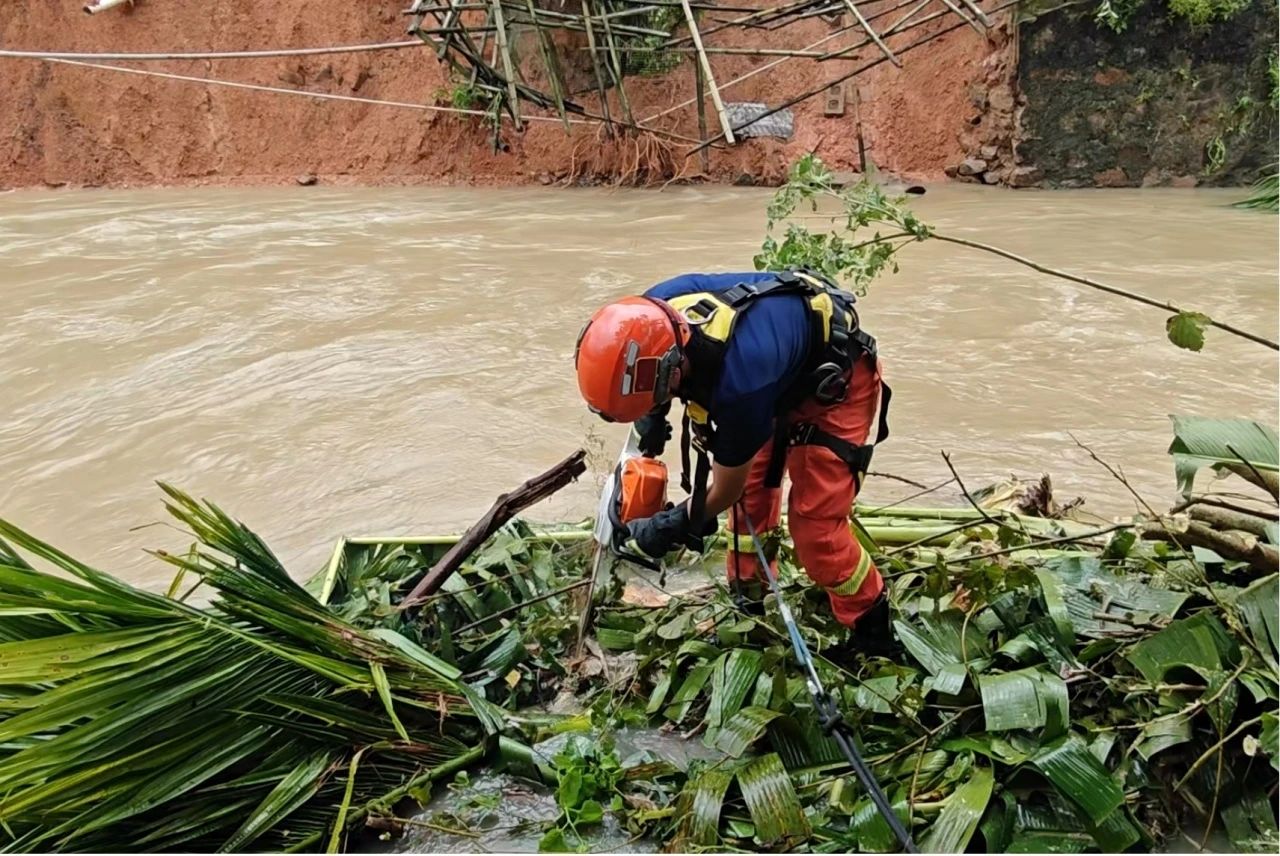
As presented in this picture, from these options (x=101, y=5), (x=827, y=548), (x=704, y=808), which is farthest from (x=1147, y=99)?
(x=101, y=5)

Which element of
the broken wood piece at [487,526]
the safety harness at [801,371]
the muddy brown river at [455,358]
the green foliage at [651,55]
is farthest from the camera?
the green foliage at [651,55]

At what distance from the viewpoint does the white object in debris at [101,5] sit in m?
15.4

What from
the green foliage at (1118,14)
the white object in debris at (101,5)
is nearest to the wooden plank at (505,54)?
the green foliage at (1118,14)

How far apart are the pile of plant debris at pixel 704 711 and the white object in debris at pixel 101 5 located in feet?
55.8

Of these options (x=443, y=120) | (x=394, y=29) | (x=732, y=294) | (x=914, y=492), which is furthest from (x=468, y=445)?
(x=394, y=29)

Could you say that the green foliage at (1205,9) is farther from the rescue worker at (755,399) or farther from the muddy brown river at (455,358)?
the rescue worker at (755,399)

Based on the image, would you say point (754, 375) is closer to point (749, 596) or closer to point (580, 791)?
point (749, 596)

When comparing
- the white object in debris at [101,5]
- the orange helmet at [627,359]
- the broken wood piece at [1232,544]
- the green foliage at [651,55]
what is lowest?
the broken wood piece at [1232,544]

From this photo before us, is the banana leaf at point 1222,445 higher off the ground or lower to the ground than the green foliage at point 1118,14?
lower

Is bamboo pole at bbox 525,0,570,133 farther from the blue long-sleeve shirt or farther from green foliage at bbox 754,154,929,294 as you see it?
the blue long-sleeve shirt

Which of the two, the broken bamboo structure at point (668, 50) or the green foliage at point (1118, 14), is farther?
the green foliage at point (1118, 14)

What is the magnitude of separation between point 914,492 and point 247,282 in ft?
22.9

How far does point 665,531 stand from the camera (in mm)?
2576

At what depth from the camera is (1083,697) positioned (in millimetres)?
2287
